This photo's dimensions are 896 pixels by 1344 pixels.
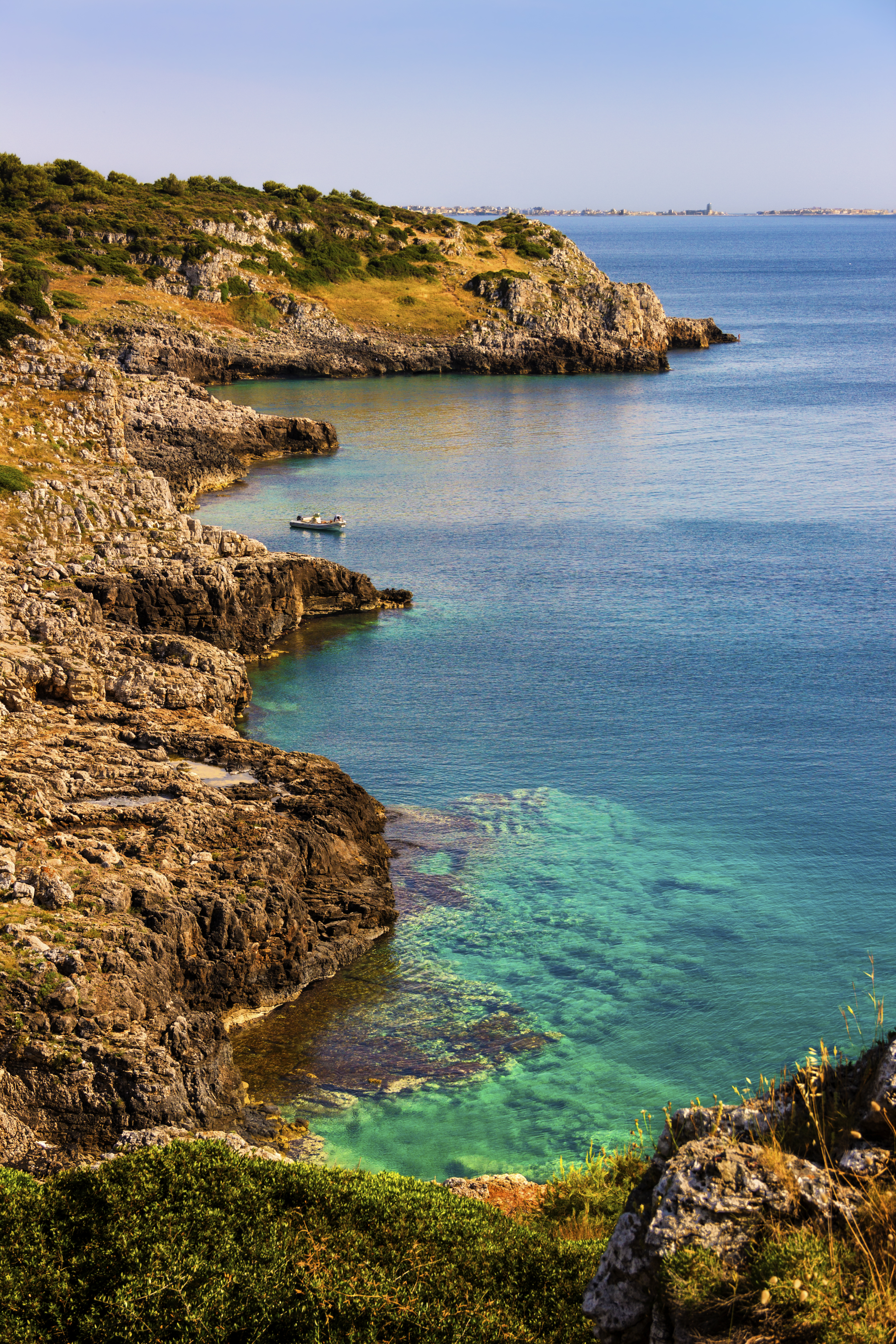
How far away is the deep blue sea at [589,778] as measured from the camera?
28.7 m

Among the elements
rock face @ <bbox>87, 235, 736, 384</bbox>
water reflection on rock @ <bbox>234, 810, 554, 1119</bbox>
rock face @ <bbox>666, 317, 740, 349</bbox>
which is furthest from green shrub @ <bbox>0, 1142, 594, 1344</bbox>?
rock face @ <bbox>666, 317, 740, 349</bbox>

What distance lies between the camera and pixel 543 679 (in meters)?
55.8

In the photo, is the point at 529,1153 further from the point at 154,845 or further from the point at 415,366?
the point at 415,366

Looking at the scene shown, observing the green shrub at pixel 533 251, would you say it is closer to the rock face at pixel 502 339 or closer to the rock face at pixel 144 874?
the rock face at pixel 502 339

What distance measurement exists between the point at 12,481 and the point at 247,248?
117 meters

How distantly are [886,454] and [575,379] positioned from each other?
6522 cm

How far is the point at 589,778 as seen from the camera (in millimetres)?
45344

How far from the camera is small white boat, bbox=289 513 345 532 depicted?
80.6m

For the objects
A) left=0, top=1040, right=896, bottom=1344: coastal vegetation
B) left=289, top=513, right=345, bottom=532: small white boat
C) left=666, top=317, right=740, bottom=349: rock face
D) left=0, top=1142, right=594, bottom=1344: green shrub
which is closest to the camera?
left=0, top=1040, right=896, bottom=1344: coastal vegetation

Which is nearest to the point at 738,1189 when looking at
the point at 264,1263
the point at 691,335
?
the point at 264,1263

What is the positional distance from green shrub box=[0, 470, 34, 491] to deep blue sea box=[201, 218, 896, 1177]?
620 inches

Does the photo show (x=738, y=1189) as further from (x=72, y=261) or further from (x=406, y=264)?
(x=406, y=264)

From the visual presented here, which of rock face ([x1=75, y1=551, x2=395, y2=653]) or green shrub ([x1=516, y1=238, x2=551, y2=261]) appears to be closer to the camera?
rock face ([x1=75, y1=551, x2=395, y2=653])

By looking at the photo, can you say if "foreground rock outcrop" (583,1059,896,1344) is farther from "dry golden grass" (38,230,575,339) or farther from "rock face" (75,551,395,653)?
"dry golden grass" (38,230,575,339)
